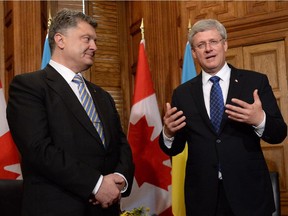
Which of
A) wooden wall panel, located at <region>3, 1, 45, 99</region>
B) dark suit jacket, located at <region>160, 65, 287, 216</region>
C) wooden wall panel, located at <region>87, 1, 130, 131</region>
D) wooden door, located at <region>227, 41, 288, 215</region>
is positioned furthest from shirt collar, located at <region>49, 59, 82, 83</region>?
wooden wall panel, located at <region>87, 1, 130, 131</region>

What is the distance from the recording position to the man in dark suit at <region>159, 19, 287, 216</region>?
216 centimetres

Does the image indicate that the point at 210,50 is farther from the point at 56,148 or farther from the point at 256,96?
the point at 56,148

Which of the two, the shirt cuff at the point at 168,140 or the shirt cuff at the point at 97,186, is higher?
the shirt cuff at the point at 168,140

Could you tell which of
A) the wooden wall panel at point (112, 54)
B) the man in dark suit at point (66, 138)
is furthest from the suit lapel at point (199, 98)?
the wooden wall panel at point (112, 54)

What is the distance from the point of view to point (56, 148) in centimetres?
200

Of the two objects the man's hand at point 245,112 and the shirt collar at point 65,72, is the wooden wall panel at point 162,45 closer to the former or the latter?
the shirt collar at point 65,72

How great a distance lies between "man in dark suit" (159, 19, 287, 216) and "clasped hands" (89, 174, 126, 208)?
0.45 meters

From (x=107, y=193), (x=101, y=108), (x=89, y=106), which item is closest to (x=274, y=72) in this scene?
(x=101, y=108)

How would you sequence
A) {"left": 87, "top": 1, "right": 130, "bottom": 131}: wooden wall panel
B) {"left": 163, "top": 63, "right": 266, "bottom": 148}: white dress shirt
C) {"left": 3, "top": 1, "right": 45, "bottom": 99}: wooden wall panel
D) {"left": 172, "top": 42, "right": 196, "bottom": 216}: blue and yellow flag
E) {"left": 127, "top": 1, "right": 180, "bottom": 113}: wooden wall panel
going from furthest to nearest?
{"left": 87, "top": 1, "right": 130, "bottom": 131}: wooden wall panel
{"left": 127, "top": 1, "right": 180, "bottom": 113}: wooden wall panel
{"left": 3, "top": 1, "right": 45, "bottom": 99}: wooden wall panel
{"left": 172, "top": 42, "right": 196, "bottom": 216}: blue and yellow flag
{"left": 163, "top": 63, "right": 266, "bottom": 148}: white dress shirt

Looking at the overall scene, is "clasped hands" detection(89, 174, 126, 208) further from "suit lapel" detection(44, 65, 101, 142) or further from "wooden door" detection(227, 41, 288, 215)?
"wooden door" detection(227, 41, 288, 215)

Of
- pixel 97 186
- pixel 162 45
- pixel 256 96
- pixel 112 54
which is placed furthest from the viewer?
pixel 112 54

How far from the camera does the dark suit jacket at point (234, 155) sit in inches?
85.4

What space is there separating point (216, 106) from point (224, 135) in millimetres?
158

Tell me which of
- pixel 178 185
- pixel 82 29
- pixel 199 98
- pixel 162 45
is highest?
pixel 162 45
